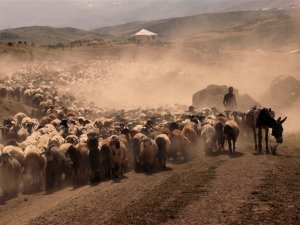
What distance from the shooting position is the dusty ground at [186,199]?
12.2 metres

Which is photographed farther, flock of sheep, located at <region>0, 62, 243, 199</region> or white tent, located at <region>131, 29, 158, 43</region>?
white tent, located at <region>131, 29, 158, 43</region>

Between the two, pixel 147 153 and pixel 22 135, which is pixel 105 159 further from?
pixel 22 135

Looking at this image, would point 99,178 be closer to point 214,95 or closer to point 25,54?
point 214,95

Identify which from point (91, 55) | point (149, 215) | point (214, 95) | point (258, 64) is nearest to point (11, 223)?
point (149, 215)

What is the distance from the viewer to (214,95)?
39812 mm

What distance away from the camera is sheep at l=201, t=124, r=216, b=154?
2203cm

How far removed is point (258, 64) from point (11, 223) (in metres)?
57.0

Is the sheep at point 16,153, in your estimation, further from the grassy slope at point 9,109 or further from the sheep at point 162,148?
the grassy slope at point 9,109

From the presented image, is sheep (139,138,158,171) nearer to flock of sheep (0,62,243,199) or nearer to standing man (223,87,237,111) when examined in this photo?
flock of sheep (0,62,243,199)

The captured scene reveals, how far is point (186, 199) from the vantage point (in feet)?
45.6

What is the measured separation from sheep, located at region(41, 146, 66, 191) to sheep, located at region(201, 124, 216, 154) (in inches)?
292

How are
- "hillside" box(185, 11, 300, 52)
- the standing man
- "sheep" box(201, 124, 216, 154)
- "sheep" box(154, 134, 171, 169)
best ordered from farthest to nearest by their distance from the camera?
1. "hillside" box(185, 11, 300, 52)
2. the standing man
3. "sheep" box(201, 124, 216, 154)
4. "sheep" box(154, 134, 171, 169)

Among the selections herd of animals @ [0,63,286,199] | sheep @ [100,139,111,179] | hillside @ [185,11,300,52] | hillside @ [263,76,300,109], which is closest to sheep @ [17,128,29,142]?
herd of animals @ [0,63,286,199]

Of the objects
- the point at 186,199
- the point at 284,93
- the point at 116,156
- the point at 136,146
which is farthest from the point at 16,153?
the point at 284,93
